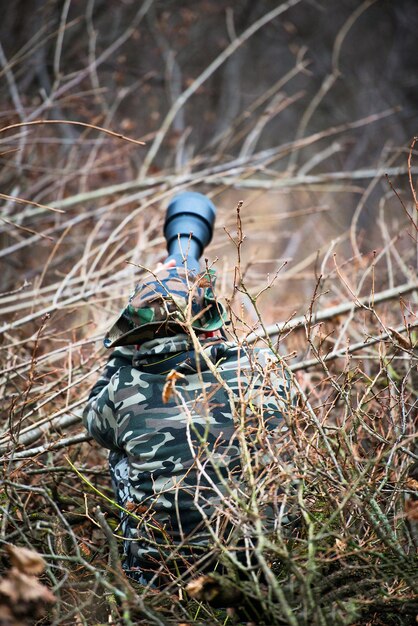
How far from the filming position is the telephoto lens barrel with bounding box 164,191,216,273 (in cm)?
302

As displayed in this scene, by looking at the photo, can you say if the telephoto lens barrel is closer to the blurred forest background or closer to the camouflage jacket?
the blurred forest background

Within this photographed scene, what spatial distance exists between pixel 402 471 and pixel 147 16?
8.74m

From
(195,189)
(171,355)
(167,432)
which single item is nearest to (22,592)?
(167,432)

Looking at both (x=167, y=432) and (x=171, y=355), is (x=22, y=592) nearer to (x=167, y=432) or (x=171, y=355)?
(x=167, y=432)

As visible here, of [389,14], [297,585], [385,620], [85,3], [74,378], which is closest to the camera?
[297,585]

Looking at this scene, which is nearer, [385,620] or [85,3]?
[385,620]

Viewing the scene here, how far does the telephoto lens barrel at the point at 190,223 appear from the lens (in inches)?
119

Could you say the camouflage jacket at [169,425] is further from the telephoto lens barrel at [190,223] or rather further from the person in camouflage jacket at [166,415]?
the telephoto lens barrel at [190,223]

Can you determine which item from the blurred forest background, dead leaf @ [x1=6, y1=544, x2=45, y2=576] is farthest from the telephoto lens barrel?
dead leaf @ [x1=6, y1=544, x2=45, y2=576]

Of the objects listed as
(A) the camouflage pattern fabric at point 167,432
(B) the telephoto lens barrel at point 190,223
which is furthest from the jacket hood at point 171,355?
(B) the telephoto lens barrel at point 190,223

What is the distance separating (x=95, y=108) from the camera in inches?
357

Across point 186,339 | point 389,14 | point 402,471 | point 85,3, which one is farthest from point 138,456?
point 389,14

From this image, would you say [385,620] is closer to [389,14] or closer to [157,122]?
[157,122]

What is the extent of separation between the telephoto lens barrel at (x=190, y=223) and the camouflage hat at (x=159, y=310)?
56cm
